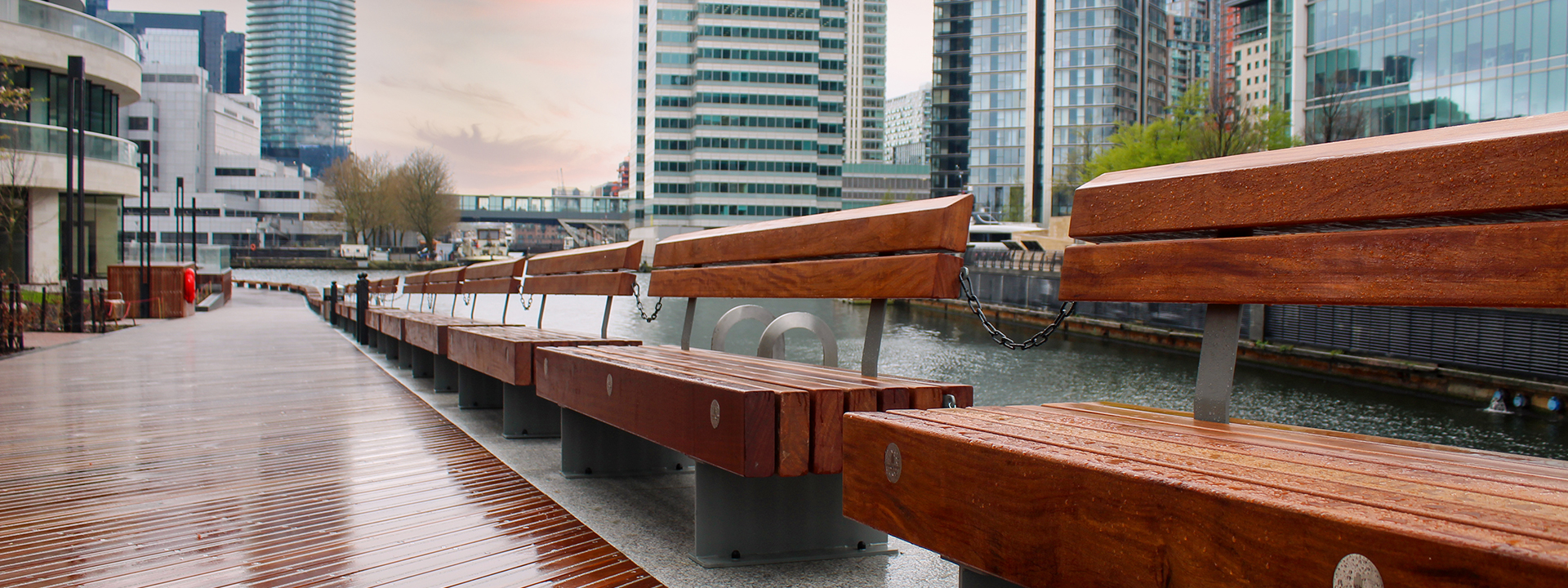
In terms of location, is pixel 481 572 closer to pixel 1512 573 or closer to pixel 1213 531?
pixel 1213 531

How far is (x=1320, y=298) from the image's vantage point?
1.45 metres

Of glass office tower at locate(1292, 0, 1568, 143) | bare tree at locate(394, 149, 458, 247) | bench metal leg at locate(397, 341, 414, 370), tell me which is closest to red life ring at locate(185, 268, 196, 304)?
bench metal leg at locate(397, 341, 414, 370)

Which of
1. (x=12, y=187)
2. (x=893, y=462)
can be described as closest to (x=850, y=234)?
(x=893, y=462)

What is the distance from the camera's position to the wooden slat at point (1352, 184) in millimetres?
1221

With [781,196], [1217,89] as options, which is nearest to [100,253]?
[1217,89]

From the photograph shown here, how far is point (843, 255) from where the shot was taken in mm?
2631

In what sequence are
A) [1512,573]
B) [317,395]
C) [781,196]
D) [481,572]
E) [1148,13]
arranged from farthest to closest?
[1148,13]
[781,196]
[317,395]
[481,572]
[1512,573]

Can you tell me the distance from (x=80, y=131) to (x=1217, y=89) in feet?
140

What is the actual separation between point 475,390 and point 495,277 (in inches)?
95.6

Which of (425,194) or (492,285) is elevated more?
(425,194)

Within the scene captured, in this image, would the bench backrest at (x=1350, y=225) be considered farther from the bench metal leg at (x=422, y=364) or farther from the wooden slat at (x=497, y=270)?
the bench metal leg at (x=422, y=364)

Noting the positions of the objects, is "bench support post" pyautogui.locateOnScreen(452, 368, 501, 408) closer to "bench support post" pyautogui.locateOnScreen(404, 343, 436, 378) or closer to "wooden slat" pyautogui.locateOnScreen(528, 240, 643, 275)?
"wooden slat" pyautogui.locateOnScreen(528, 240, 643, 275)

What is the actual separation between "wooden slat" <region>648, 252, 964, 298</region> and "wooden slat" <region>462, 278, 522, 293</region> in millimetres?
3168

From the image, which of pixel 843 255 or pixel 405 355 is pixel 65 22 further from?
pixel 843 255
